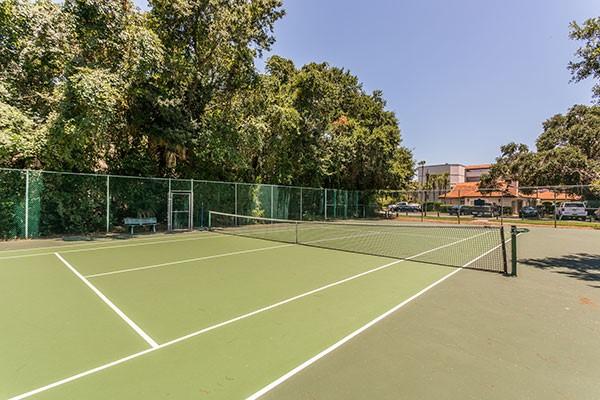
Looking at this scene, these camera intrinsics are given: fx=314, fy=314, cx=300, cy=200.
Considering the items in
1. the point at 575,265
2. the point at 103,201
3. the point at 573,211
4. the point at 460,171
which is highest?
the point at 460,171

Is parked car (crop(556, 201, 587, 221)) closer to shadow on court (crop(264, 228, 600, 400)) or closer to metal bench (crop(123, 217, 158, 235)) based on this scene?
shadow on court (crop(264, 228, 600, 400))

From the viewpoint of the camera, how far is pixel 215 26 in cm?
1562

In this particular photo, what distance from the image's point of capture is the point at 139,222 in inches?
566

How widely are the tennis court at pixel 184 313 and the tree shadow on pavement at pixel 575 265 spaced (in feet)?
4.09

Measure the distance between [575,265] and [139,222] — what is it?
16072mm

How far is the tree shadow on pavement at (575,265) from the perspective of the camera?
24.9ft

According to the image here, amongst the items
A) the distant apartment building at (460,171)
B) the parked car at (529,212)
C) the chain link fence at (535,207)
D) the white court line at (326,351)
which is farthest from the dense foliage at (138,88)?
the distant apartment building at (460,171)

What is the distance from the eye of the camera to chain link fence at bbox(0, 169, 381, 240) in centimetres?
1190

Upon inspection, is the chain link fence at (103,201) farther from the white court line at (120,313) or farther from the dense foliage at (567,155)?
the dense foliage at (567,155)

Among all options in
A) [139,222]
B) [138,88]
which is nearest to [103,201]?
[139,222]

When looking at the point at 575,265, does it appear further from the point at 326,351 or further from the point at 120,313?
the point at 120,313

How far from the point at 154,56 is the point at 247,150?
262 inches

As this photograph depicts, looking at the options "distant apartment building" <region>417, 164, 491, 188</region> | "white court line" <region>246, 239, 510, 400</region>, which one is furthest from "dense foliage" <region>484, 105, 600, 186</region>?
"distant apartment building" <region>417, 164, 491, 188</region>

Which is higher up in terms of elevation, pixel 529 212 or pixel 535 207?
pixel 535 207
